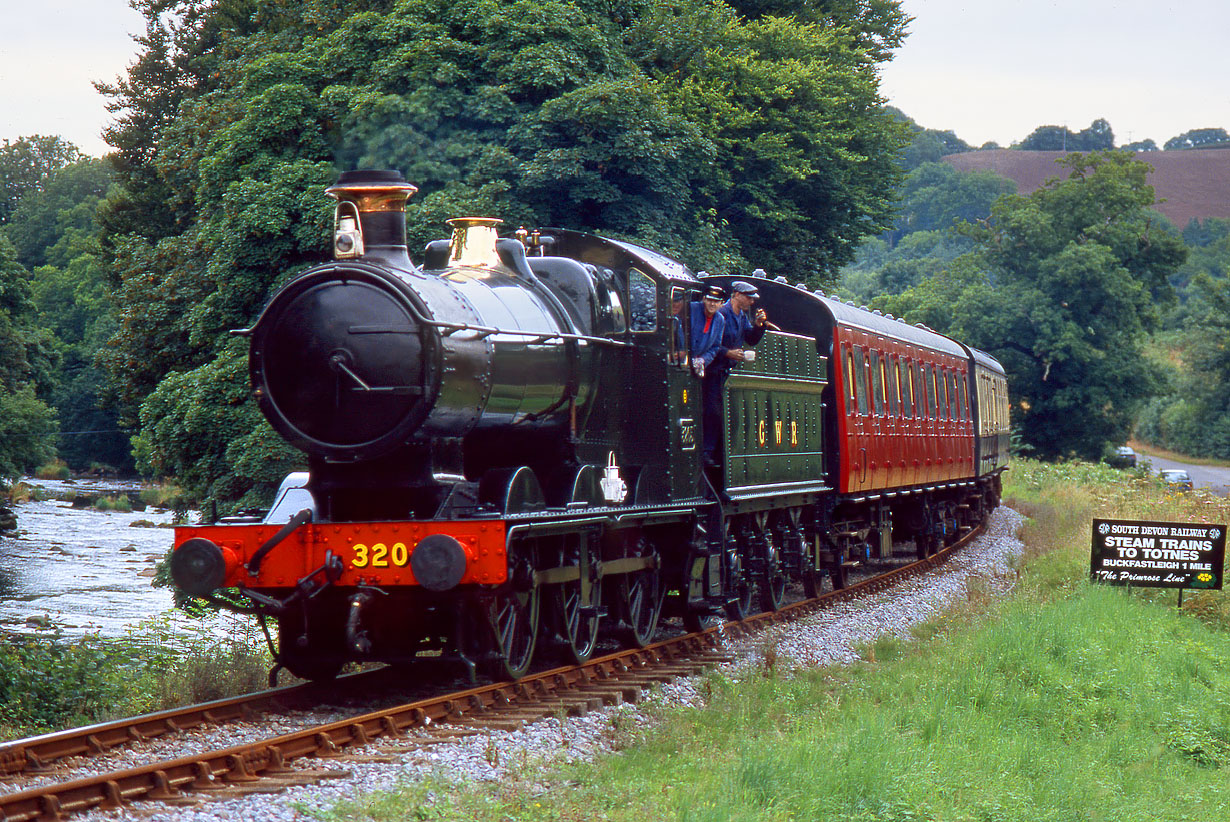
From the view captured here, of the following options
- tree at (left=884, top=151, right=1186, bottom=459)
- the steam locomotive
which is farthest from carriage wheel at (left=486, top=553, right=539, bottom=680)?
tree at (left=884, top=151, right=1186, bottom=459)

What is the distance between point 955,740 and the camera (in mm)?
8219

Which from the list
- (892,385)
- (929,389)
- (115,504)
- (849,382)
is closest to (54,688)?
(849,382)

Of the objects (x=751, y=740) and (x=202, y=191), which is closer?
(x=751, y=740)

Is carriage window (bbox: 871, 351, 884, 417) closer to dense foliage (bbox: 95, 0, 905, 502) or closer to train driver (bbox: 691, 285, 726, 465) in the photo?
dense foliage (bbox: 95, 0, 905, 502)

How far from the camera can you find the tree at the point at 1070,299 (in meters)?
54.4

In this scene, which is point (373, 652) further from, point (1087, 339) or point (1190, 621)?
point (1087, 339)

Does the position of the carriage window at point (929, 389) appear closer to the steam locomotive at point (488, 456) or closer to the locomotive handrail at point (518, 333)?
the steam locomotive at point (488, 456)

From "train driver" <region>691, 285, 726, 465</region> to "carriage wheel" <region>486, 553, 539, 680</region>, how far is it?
3011 mm

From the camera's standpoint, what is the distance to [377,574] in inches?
324

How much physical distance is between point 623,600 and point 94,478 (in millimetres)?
58059

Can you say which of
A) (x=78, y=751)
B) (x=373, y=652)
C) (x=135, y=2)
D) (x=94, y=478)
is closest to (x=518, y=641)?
(x=373, y=652)

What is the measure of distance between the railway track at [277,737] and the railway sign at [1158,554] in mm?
6744

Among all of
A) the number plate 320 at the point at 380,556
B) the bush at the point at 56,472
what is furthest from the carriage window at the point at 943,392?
the bush at the point at 56,472

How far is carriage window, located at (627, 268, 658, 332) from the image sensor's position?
10.9 meters
